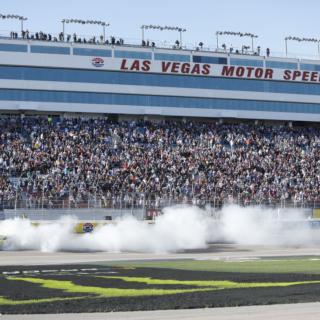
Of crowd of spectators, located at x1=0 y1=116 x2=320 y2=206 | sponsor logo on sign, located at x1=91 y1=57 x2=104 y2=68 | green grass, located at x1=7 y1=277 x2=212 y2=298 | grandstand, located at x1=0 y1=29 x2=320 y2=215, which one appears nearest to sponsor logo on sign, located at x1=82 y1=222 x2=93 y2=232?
grandstand, located at x1=0 y1=29 x2=320 y2=215

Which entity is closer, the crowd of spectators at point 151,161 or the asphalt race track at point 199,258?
the asphalt race track at point 199,258

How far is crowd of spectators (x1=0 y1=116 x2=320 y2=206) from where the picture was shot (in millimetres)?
46281

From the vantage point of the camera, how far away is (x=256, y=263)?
27234 millimetres

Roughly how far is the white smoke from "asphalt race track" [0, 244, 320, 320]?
1.14m

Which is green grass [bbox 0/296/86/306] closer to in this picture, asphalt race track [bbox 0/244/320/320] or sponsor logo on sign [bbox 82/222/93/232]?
asphalt race track [bbox 0/244/320/320]

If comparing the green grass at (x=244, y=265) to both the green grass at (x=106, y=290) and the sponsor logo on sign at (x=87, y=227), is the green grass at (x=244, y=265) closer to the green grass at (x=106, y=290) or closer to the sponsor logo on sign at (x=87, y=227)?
the green grass at (x=106, y=290)

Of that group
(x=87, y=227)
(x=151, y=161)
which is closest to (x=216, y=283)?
(x=87, y=227)

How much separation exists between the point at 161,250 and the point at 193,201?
1211 centimetres

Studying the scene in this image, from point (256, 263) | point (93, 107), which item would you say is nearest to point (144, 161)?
point (93, 107)

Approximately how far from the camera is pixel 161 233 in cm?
3450

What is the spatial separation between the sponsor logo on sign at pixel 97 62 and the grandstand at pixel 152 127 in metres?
0.09

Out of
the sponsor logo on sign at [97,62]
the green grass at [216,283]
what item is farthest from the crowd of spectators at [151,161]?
the green grass at [216,283]

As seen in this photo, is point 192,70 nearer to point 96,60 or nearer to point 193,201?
point 96,60

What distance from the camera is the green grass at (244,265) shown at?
79.3 feet
